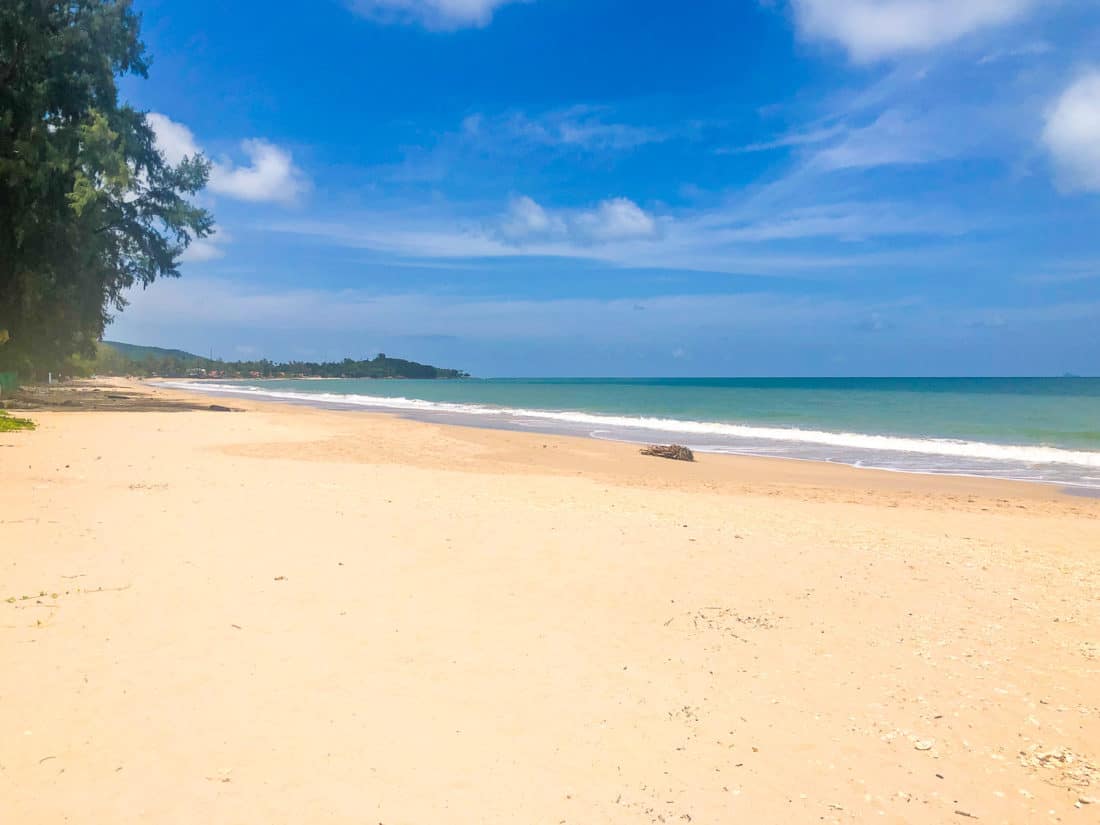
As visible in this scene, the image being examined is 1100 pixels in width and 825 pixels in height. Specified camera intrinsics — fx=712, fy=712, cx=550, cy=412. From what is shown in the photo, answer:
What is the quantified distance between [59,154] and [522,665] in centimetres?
2489

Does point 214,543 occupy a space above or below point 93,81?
below

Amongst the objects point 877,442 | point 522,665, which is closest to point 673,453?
point 877,442

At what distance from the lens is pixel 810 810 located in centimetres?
328

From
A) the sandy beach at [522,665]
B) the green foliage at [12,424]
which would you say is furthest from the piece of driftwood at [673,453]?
the green foliage at [12,424]

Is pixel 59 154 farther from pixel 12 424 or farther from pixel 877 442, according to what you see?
pixel 877 442

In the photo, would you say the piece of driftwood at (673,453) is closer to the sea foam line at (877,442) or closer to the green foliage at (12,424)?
the sea foam line at (877,442)

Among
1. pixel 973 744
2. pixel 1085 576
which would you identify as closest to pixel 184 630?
pixel 973 744

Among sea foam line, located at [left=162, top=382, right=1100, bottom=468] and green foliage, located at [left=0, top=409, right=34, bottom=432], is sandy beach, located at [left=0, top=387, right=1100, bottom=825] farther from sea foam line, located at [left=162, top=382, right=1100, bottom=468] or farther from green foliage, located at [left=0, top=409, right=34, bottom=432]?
sea foam line, located at [left=162, top=382, right=1100, bottom=468]

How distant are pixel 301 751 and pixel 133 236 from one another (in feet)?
103

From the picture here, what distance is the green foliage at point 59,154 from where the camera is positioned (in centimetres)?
2234

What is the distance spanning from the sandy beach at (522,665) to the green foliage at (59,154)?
17.5 meters

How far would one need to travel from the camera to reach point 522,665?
4633 mm

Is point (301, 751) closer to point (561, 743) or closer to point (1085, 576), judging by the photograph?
point (561, 743)

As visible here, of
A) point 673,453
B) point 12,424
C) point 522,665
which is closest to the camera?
point 522,665
